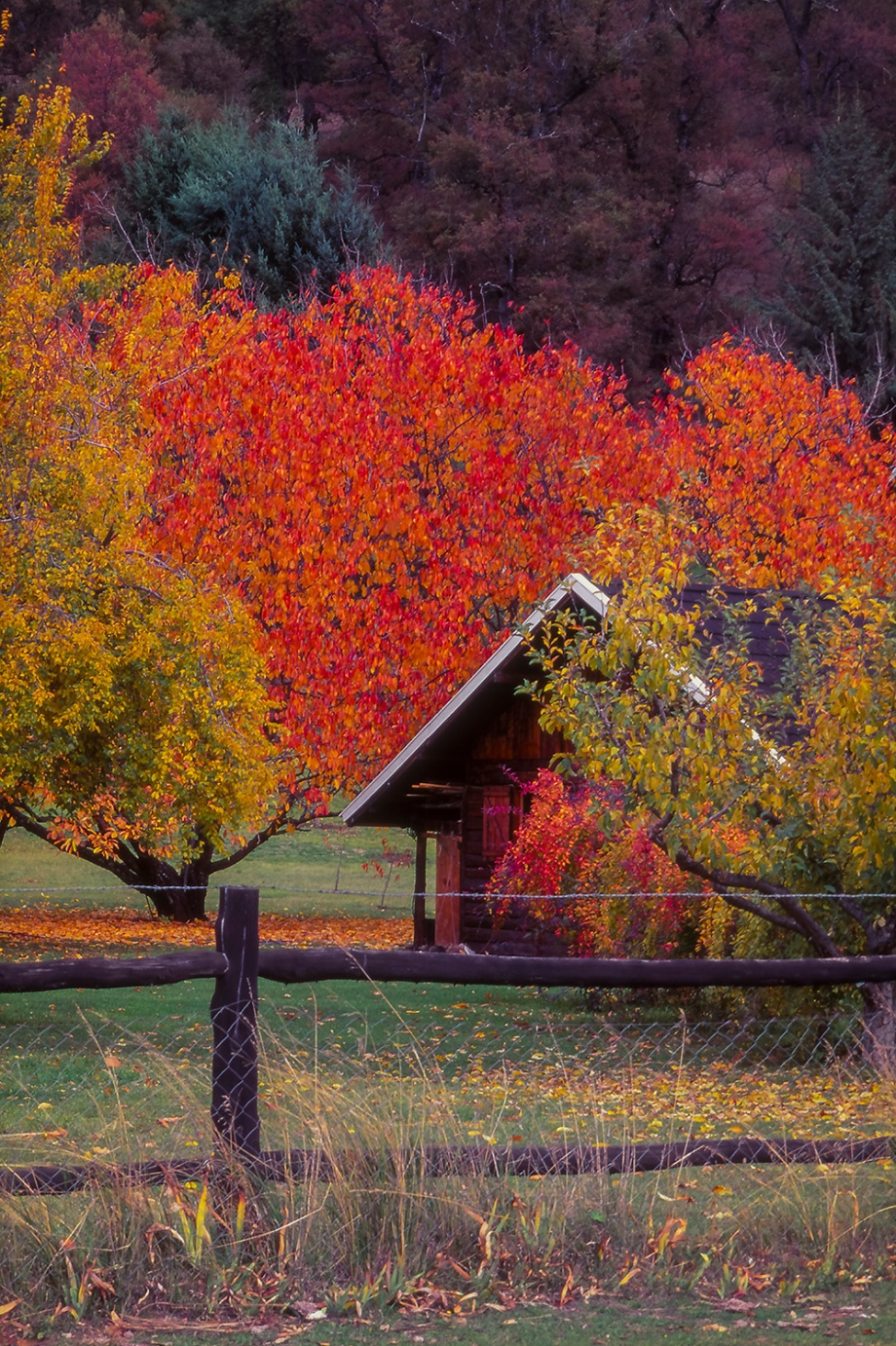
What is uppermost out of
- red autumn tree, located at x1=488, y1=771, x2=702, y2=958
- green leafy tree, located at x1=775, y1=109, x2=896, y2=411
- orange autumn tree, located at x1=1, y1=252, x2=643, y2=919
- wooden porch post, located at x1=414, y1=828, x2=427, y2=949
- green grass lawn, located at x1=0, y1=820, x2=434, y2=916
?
green leafy tree, located at x1=775, y1=109, x2=896, y2=411

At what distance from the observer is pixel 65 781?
726 inches

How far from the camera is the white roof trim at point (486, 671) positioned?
17047mm

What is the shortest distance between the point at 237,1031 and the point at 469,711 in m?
16.8

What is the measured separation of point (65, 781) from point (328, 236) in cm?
2790

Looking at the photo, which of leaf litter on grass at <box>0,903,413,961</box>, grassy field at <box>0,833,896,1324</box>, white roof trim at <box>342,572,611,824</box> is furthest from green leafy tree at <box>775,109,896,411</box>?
grassy field at <box>0,833,896,1324</box>

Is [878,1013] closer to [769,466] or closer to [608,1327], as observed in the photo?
[608,1327]

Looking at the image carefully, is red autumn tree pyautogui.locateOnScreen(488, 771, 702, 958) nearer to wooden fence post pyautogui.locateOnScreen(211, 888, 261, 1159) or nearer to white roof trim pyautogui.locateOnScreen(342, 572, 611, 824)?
white roof trim pyautogui.locateOnScreen(342, 572, 611, 824)

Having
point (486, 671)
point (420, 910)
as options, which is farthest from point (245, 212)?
point (486, 671)

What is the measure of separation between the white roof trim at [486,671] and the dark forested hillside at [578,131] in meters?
22.1

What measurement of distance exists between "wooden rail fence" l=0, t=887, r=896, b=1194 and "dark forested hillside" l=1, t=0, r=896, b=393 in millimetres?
35372

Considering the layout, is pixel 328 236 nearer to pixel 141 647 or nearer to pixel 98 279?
pixel 98 279

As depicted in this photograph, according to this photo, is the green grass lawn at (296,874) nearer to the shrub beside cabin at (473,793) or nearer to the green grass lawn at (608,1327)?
the shrub beside cabin at (473,793)

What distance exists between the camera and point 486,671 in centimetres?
2028

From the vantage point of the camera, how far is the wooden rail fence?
5.94 metres
